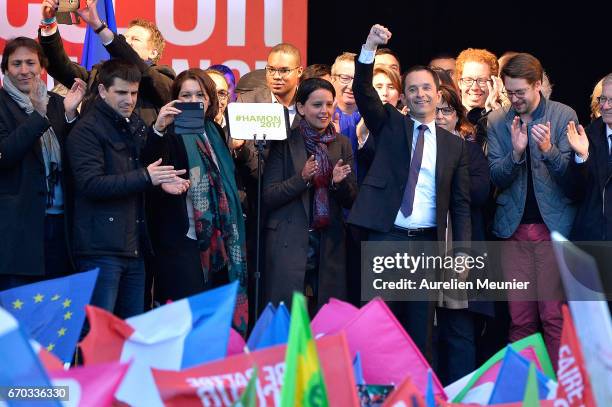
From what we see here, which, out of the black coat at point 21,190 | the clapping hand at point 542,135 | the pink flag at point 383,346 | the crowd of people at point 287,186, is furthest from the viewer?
the clapping hand at point 542,135

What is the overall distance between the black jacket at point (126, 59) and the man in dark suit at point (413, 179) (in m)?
1.18

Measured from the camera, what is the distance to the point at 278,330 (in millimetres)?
3764

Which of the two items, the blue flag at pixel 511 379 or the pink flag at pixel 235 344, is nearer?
the blue flag at pixel 511 379

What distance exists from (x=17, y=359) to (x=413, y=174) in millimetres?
4020

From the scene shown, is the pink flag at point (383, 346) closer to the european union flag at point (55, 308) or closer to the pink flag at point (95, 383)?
the european union flag at point (55, 308)

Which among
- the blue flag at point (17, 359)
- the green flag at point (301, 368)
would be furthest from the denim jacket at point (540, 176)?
the blue flag at point (17, 359)

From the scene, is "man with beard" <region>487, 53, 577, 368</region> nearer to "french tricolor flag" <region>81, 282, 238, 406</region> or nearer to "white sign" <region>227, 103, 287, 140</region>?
"white sign" <region>227, 103, 287, 140</region>

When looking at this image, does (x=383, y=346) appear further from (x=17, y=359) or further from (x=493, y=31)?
(x=493, y=31)

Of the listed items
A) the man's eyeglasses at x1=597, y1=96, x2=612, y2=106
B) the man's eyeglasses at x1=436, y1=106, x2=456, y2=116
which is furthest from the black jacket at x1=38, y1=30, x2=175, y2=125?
the man's eyeglasses at x1=597, y1=96, x2=612, y2=106

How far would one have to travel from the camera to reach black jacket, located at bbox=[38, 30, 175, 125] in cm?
673

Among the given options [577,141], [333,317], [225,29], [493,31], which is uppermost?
[493,31]

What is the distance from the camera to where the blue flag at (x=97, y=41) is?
7.97m

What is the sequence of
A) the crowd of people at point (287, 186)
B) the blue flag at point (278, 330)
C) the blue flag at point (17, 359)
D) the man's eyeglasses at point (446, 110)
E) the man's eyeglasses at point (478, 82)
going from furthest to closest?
the man's eyeglasses at point (478, 82) → the man's eyeglasses at point (446, 110) → the crowd of people at point (287, 186) → the blue flag at point (278, 330) → the blue flag at point (17, 359)

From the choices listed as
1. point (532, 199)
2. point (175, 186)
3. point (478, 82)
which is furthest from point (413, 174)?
point (478, 82)
